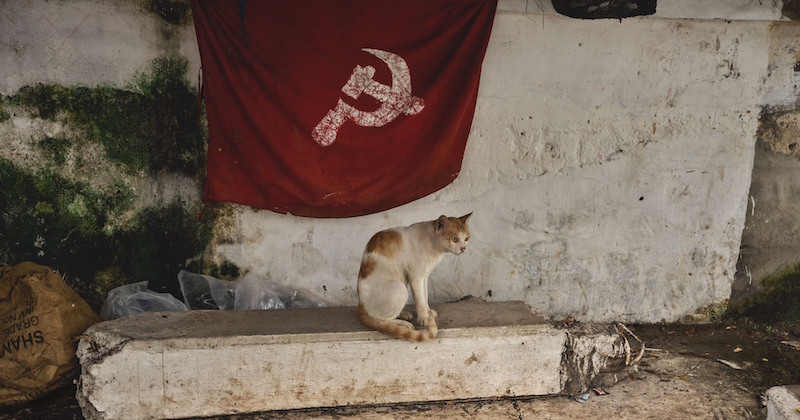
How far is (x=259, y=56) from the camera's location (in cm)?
361

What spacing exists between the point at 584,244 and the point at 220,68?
3.09 metres

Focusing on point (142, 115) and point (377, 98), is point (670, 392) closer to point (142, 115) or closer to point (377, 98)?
point (377, 98)

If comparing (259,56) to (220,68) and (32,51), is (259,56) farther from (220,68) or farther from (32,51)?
(32,51)

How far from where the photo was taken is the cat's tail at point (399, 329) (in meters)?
2.85

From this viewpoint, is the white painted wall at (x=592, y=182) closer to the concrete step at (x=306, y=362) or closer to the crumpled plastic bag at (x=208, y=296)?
the crumpled plastic bag at (x=208, y=296)

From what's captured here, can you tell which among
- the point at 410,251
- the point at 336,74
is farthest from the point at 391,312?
the point at 336,74

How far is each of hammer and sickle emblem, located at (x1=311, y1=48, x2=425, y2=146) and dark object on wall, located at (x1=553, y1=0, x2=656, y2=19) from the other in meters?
1.21

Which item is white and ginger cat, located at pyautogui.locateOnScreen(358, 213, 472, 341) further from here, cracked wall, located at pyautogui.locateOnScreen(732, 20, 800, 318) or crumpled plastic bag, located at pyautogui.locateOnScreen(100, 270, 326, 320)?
cracked wall, located at pyautogui.locateOnScreen(732, 20, 800, 318)

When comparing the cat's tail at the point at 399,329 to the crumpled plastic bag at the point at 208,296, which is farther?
the crumpled plastic bag at the point at 208,296

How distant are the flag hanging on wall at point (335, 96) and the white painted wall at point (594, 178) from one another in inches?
10.4

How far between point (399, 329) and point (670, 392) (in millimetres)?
1957

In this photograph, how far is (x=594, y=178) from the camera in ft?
14.1

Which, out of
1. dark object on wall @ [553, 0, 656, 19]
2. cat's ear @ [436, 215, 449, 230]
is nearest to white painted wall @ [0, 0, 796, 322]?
dark object on wall @ [553, 0, 656, 19]

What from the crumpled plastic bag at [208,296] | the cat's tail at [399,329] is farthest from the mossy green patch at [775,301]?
the crumpled plastic bag at [208,296]
